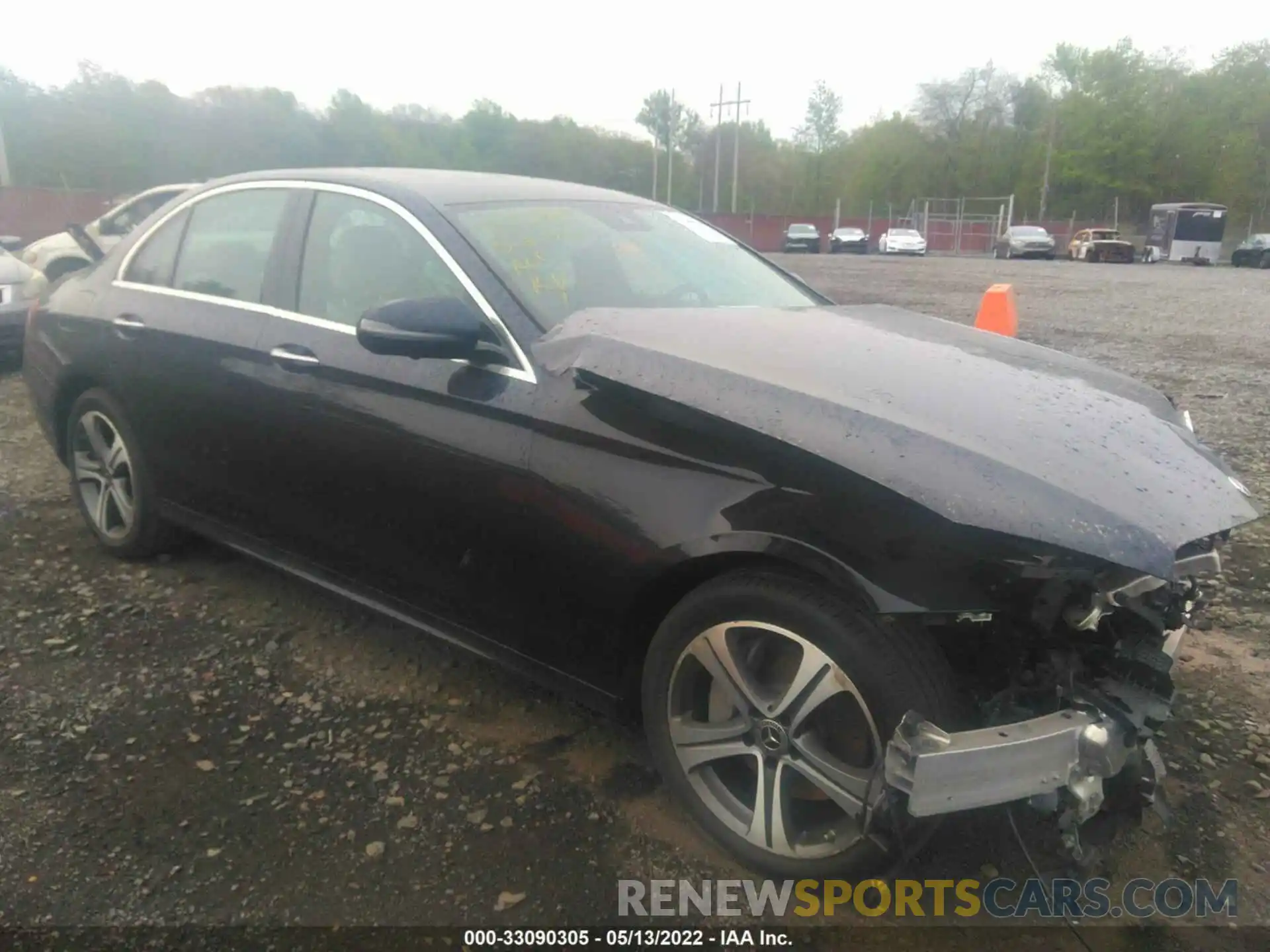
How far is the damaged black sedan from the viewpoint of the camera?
1865 millimetres

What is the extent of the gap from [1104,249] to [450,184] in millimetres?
40502

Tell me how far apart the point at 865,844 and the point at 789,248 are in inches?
1795

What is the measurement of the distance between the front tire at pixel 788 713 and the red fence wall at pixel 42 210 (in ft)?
87.1

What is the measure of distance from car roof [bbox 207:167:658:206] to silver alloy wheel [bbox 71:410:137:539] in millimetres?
1118

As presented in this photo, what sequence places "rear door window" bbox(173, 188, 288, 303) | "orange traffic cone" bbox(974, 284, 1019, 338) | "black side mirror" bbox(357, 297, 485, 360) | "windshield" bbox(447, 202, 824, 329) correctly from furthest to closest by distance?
"orange traffic cone" bbox(974, 284, 1019, 338)
"rear door window" bbox(173, 188, 288, 303)
"windshield" bbox(447, 202, 824, 329)
"black side mirror" bbox(357, 297, 485, 360)

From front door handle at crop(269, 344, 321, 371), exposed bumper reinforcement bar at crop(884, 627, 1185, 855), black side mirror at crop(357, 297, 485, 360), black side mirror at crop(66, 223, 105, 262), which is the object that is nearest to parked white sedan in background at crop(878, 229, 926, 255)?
black side mirror at crop(66, 223, 105, 262)

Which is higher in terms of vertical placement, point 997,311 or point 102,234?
point 102,234

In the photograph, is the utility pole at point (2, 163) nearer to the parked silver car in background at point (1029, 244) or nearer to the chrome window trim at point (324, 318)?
the chrome window trim at point (324, 318)

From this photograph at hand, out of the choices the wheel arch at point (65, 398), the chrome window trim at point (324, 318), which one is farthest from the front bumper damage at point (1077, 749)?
the wheel arch at point (65, 398)

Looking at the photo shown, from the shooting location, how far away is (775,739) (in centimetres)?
216

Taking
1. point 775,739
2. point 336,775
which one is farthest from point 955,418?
point 336,775

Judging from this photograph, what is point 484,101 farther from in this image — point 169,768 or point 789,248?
point 169,768

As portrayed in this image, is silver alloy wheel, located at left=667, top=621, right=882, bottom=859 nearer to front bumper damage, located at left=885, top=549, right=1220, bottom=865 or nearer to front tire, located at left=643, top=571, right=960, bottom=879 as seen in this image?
front tire, located at left=643, top=571, right=960, bottom=879

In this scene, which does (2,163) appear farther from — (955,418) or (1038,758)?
(1038,758)
